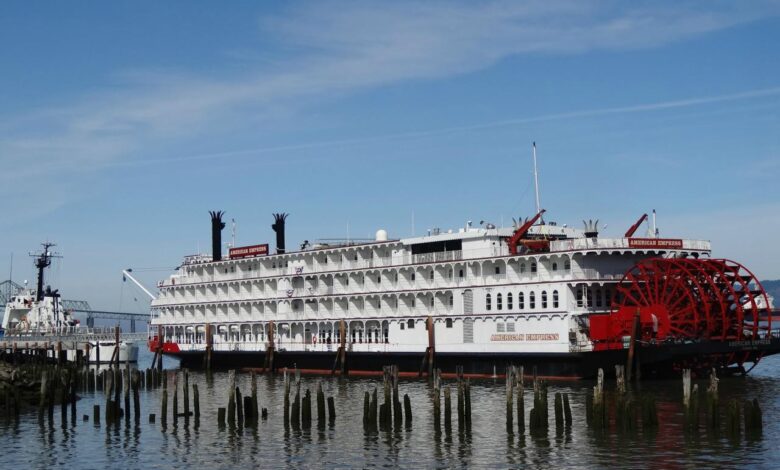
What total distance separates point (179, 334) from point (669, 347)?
4965 cm

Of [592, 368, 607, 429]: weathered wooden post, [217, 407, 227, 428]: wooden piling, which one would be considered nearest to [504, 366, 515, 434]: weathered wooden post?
[592, 368, 607, 429]: weathered wooden post

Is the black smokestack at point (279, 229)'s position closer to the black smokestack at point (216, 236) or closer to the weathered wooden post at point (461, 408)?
the black smokestack at point (216, 236)

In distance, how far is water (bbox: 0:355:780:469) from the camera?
35000 millimetres

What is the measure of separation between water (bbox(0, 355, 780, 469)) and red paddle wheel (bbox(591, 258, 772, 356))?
31.8 ft

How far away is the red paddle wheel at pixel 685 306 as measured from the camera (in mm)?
58812

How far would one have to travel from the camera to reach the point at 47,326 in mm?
108125

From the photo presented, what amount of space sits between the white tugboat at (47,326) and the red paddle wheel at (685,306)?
5561 centimetres

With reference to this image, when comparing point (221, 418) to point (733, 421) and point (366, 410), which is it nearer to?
point (366, 410)

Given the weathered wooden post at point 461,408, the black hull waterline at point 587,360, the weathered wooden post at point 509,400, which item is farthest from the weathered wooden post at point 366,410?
the black hull waterline at point 587,360

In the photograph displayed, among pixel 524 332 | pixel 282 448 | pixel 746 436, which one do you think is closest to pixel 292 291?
pixel 524 332

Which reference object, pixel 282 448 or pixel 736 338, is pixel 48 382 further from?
pixel 736 338

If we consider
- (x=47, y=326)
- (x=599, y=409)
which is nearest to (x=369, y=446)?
(x=599, y=409)

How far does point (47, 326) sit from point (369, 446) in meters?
78.3

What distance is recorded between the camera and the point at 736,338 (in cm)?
5891
